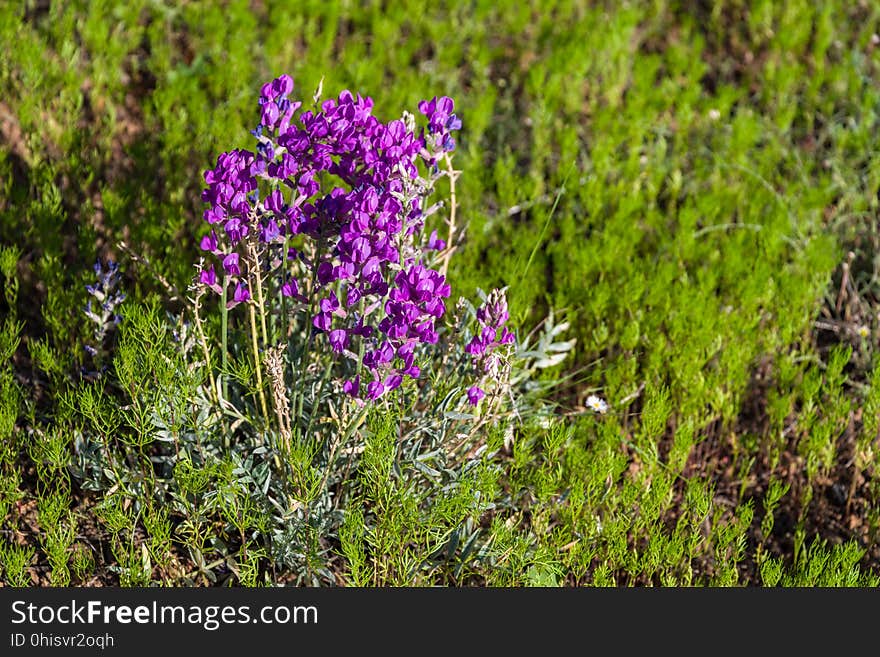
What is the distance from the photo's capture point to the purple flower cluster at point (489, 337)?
2.68 meters

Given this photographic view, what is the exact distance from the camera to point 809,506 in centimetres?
345

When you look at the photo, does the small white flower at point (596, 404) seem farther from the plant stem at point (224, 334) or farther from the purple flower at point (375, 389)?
the plant stem at point (224, 334)

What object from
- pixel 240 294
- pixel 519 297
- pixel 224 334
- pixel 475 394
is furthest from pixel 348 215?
pixel 519 297

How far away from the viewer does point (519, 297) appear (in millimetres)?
3598

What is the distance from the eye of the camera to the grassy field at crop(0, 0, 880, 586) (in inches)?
111

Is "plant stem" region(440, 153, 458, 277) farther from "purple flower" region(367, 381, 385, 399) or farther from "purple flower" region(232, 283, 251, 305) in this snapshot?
"purple flower" region(232, 283, 251, 305)

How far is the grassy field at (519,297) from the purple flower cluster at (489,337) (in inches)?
6.6

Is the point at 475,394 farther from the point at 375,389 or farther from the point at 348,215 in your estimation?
the point at 348,215

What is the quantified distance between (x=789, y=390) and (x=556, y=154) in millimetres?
1682

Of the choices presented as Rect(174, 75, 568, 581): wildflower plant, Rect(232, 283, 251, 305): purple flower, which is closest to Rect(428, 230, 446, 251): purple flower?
Rect(174, 75, 568, 581): wildflower plant

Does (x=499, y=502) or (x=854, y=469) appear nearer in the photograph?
(x=499, y=502)

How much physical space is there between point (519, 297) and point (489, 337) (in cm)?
91

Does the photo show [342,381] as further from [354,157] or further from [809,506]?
[809,506]

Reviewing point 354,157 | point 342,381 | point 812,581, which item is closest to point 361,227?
point 354,157
